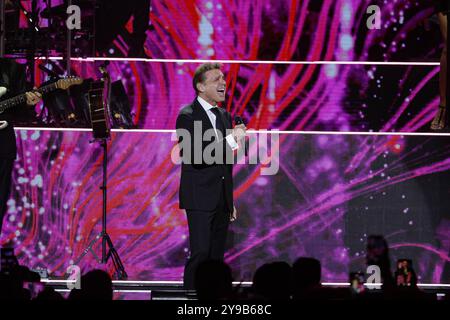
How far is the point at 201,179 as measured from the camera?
5.81 m

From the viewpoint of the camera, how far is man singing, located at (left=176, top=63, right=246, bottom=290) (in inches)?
227

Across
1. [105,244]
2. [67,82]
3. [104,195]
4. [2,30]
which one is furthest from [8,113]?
[105,244]

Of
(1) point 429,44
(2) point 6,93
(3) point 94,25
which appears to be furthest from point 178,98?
(1) point 429,44

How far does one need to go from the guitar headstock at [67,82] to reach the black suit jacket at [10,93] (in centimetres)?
27

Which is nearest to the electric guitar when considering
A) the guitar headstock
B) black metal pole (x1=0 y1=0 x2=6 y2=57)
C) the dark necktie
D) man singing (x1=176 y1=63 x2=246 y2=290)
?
the guitar headstock

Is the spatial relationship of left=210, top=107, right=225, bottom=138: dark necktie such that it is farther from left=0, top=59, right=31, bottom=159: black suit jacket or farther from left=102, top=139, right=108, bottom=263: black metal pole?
left=0, top=59, right=31, bottom=159: black suit jacket

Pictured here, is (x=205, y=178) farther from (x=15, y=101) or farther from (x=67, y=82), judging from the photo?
(x=15, y=101)

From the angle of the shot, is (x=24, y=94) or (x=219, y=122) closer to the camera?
(x=219, y=122)

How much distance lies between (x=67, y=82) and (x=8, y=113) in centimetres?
50

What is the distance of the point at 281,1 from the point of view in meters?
7.07
